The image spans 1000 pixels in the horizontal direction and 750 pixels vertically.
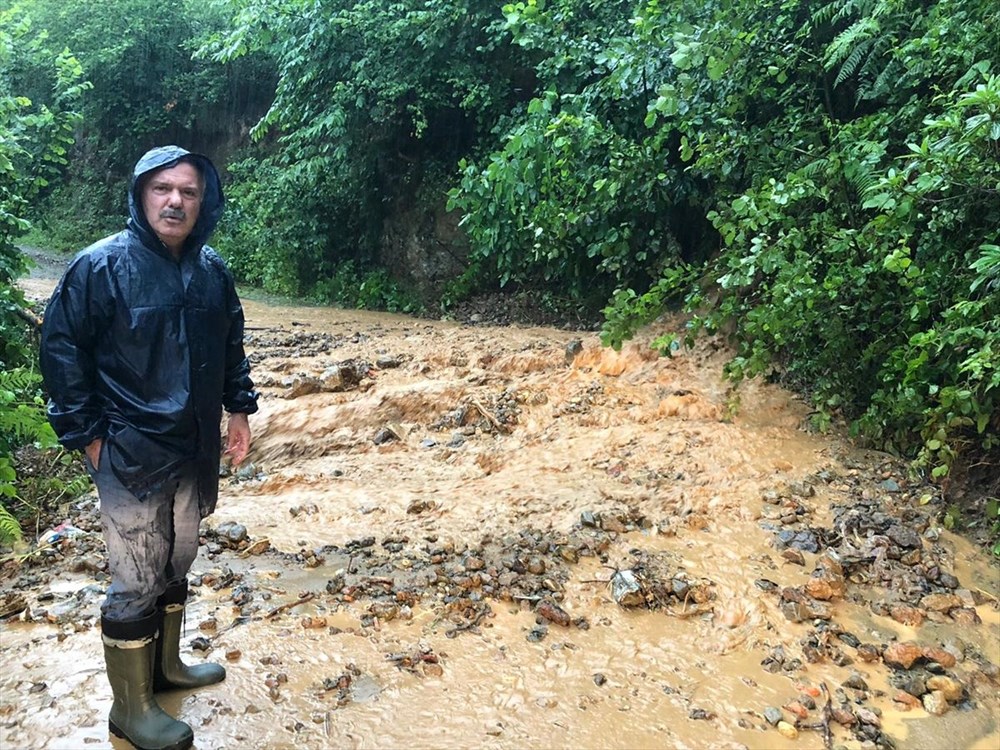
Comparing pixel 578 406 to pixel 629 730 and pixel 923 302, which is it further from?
pixel 629 730

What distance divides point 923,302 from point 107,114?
21.4 m

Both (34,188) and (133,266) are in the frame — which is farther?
(34,188)

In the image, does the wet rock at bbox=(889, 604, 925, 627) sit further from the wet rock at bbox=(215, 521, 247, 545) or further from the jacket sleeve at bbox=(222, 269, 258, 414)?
the wet rock at bbox=(215, 521, 247, 545)

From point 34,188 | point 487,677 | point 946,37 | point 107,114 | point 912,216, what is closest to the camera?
point 487,677

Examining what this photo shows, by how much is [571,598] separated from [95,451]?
2.03 m

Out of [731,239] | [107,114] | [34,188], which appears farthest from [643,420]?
[107,114]

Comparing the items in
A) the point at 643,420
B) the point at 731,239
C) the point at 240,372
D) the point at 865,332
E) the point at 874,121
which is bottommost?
the point at 643,420

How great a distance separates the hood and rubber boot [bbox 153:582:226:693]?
1192mm

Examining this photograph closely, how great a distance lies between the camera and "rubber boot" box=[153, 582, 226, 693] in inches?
98.9

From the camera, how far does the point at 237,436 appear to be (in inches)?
110

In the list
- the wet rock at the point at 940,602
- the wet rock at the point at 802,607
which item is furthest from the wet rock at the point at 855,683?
the wet rock at the point at 940,602

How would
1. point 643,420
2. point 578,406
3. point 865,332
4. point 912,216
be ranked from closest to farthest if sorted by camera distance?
point 912,216, point 865,332, point 643,420, point 578,406

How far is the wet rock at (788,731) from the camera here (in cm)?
241

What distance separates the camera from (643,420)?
17.1ft
